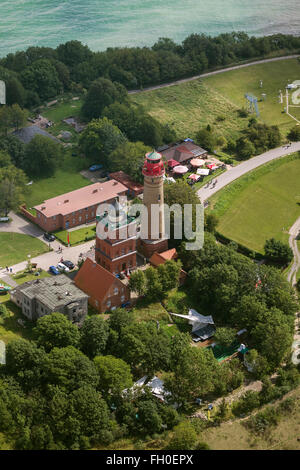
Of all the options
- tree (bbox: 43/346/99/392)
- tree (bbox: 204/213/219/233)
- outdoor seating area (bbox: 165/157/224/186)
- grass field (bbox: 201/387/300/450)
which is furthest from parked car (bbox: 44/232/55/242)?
grass field (bbox: 201/387/300/450)

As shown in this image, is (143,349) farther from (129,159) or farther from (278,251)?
(129,159)

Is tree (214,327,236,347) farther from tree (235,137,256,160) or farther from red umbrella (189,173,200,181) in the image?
tree (235,137,256,160)

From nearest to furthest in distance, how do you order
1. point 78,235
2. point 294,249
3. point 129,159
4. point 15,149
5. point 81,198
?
1. point 294,249
2. point 78,235
3. point 81,198
4. point 129,159
5. point 15,149

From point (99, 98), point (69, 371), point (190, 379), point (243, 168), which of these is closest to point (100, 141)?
point (99, 98)

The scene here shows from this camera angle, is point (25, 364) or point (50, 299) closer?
point (25, 364)

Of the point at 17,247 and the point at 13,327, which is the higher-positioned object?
the point at 17,247

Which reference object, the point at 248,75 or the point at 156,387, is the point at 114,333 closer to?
the point at 156,387
